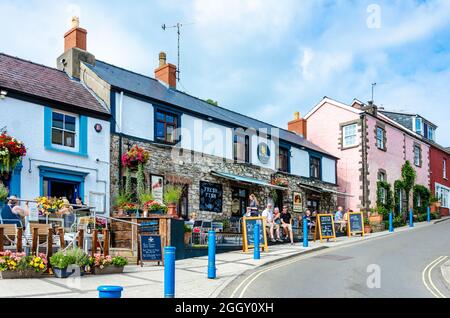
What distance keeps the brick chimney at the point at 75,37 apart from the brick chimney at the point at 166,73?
17.4 ft

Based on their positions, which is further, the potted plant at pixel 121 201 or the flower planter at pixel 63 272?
the potted plant at pixel 121 201

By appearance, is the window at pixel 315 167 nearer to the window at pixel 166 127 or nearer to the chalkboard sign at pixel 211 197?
the chalkboard sign at pixel 211 197

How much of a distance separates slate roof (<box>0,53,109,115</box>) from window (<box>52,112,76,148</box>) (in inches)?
21.1

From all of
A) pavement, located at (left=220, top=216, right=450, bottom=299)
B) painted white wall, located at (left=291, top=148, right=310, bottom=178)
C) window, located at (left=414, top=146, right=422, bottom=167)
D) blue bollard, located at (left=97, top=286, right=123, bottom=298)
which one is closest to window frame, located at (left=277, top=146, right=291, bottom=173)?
painted white wall, located at (left=291, top=148, right=310, bottom=178)

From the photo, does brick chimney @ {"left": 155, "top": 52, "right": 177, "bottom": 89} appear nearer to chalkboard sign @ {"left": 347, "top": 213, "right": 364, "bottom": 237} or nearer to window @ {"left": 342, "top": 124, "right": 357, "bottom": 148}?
chalkboard sign @ {"left": 347, "top": 213, "right": 364, "bottom": 237}

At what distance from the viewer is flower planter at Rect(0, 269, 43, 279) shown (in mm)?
10188

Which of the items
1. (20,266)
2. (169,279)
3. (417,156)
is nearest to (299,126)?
(417,156)

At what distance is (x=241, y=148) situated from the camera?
24.9 metres

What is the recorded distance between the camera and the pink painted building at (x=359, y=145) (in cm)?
3231

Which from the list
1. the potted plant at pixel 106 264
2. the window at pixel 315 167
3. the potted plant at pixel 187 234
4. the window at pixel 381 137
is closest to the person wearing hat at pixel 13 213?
the potted plant at pixel 106 264

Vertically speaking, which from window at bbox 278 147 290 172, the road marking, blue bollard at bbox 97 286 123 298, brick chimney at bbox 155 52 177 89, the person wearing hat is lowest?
the road marking

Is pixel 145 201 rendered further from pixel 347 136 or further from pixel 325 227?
pixel 347 136

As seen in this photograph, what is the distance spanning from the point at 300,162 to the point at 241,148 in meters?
5.77

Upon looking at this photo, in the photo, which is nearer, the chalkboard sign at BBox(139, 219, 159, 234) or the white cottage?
the chalkboard sign at BBox(139, 219, 159, 234)
